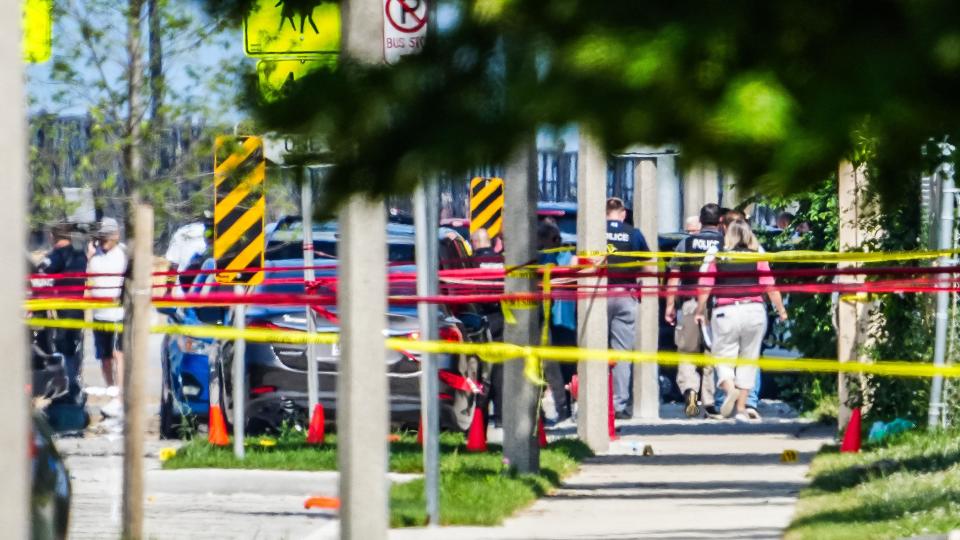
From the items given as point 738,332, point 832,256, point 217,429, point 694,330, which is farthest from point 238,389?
point 694,330

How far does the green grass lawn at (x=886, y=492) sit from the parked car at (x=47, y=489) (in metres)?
3.60

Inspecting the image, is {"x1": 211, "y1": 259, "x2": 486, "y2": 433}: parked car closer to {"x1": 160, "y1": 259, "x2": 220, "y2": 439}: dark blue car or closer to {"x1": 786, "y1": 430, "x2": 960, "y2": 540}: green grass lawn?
{"x1": 160, "y1": 259, "x2": 220, "y2": 439}: dark blue car

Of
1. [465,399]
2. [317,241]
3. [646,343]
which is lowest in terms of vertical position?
[465,399]

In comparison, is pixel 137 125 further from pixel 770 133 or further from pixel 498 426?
pixel 498 426

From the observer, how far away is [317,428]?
13.1 metres

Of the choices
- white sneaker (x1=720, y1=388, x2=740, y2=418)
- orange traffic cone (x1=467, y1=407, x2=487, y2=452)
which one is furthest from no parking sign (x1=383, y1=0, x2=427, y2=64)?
white sneaker (x1=720, y1=388, x2=740, y2=418)

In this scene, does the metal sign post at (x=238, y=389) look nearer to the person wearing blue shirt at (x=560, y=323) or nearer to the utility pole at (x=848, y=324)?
the utility pole at (x=848, y=324)

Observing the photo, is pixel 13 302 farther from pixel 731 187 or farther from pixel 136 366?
pixel 136 366

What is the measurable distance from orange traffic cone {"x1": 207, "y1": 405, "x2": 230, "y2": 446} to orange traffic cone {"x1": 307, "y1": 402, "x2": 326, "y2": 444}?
592 mm

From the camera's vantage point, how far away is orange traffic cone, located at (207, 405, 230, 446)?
13.0 metres

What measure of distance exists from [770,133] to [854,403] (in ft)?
34.9

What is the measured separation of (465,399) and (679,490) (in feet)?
10.7

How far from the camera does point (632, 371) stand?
17219 mm

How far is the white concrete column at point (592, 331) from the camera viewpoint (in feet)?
41.7
